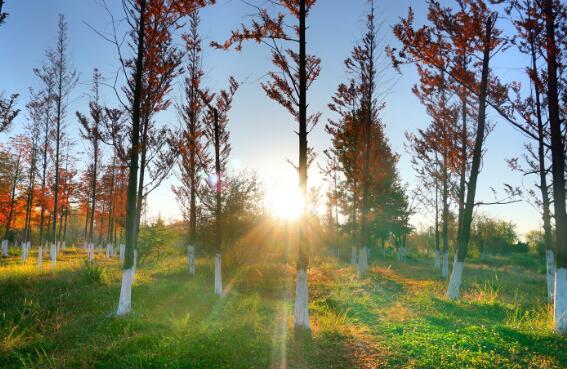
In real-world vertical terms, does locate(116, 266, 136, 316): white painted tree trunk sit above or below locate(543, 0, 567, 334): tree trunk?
below

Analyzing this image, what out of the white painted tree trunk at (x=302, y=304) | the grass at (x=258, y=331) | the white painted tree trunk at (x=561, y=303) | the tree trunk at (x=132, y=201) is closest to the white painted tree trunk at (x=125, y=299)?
the tree trunk at (x=132, y=201)

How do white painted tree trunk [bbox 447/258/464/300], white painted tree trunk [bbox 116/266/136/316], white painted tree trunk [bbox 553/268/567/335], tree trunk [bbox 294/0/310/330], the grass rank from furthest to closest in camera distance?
white painted tree trunk [bbox 447/258/464/300] < white painted tree trunk [bbox 116/266/136/316] < tree trunk [bbox 294/0/310/330] < white painted tree trunk [bbox 553/268/567/335] < the grass

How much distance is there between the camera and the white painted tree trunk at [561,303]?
258 inches

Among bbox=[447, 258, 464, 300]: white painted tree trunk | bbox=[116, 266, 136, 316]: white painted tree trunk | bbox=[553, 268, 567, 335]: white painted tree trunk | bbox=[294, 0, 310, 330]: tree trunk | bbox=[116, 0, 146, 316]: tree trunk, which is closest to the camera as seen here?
bbox=[553, 268, 567, 335]: white painted tree trunk

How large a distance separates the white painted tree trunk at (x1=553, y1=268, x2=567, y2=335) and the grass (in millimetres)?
253

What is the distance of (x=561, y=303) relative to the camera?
264 inches

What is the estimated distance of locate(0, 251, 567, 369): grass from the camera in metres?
5.38

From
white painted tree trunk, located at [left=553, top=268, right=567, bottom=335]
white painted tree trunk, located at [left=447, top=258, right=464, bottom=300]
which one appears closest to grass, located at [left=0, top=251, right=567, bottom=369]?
white painted tree trunk, located at [left=553, top=268, right=567, bottom=335]

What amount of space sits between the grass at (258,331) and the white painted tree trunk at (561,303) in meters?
0.25

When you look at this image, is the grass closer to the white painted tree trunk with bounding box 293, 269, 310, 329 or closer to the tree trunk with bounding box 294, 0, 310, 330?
the white painted tree trunk with bounding box 293, 269, 310, 329

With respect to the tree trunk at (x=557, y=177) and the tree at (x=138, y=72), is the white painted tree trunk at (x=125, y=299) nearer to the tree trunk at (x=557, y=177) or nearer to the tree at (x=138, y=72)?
the tree at (x=138, y=72)

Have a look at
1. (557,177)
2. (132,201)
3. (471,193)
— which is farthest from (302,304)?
(471,193)

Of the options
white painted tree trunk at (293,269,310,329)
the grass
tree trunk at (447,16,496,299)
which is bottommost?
the grass

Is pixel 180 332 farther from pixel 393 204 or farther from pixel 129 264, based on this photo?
pixel 393 204
